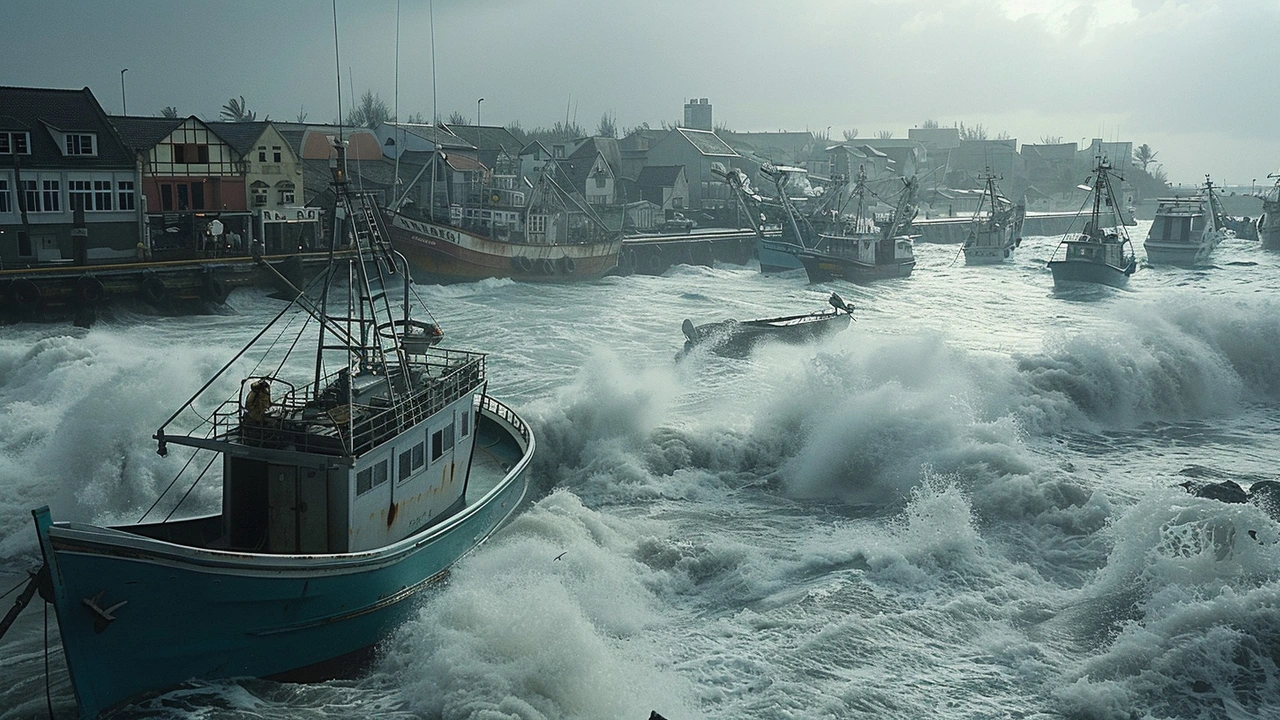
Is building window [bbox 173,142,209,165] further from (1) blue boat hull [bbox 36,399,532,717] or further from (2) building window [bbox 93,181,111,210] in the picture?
(1) blue boat hull [bbox 36,399,532,717]

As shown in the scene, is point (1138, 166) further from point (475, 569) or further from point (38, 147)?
point (475, 569)

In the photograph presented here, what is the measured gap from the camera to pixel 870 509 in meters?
17.3

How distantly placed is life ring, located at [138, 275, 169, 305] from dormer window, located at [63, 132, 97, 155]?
631 centimetres

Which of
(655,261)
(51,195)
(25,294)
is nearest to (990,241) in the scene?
(655,261)

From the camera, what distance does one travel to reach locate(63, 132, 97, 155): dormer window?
39.7 metres

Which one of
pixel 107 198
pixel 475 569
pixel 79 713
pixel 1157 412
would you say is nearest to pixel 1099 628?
pixel 475 569

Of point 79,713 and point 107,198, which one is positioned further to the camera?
point 107,198

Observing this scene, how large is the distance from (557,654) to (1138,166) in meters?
176

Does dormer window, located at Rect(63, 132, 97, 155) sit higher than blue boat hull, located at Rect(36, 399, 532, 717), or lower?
higher

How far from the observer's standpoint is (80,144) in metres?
40.2

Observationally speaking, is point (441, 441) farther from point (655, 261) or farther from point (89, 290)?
point (655, 261)

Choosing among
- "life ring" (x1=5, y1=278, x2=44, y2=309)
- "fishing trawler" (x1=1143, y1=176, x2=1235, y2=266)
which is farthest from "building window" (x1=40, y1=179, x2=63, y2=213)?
"fishing trawler" (x1=1143, y1=176, x2=1235, y2=266)

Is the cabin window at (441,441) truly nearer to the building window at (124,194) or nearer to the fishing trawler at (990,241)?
Answer: the building window at (124,194)

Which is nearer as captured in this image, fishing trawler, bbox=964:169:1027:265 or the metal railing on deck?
the metal railing on deck
